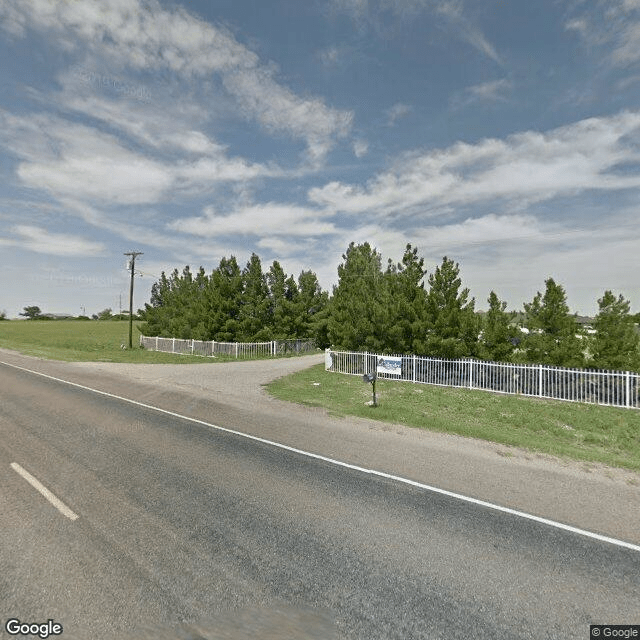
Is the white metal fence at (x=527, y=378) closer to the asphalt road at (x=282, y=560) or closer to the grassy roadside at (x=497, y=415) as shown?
the grassy roadside at (x=497, y=415)

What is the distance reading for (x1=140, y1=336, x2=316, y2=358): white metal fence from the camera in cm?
2761

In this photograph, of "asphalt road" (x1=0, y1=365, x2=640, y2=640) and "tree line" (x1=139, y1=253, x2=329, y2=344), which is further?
"tree line" (x1=139, y1=253, x2=329, y2=344)

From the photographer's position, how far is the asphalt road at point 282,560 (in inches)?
116

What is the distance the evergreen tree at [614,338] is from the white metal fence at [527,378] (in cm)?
188

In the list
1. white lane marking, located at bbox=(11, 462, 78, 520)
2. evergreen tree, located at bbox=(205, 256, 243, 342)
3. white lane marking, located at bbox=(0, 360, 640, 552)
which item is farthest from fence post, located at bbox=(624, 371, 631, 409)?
evergreen tree, located at bbox=(205, 256, 243, 342)

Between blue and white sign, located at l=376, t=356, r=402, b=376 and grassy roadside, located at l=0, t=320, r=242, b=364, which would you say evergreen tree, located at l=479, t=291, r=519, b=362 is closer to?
blue and white sign, located at l=376, t=356, r=402, b=376

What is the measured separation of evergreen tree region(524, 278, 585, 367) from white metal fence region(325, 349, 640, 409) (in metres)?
1.34

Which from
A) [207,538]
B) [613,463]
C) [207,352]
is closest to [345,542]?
[207,538]

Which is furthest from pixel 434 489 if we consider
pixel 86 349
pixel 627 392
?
pixel 86 349

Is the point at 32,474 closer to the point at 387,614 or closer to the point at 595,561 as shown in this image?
the point at 387,614

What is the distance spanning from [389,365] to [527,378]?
5634mm

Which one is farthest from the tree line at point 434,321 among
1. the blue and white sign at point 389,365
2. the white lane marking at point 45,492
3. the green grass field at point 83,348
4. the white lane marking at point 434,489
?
the white lane marking at point 45,492

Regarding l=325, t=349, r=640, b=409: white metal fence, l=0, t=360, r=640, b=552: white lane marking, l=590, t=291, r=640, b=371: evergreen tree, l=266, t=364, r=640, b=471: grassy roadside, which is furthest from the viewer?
l=590, t=291, r=640, b=371: evergreen tree

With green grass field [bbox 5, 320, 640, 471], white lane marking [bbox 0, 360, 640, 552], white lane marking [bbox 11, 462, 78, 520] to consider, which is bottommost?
green grass field [bbox 5, 320, 640, 471]
